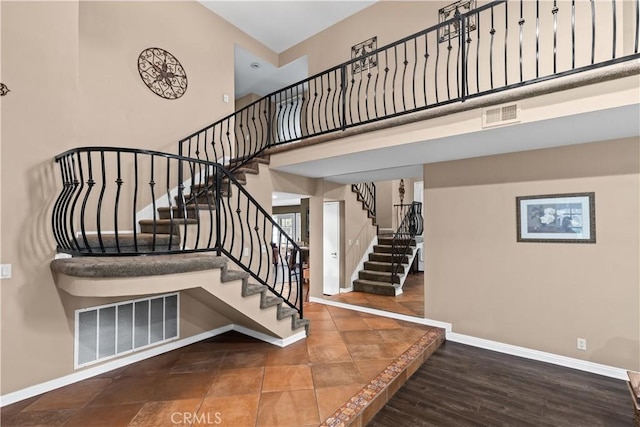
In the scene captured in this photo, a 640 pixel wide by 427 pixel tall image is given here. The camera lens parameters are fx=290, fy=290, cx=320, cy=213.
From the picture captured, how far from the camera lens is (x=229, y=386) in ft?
Result: 9.05

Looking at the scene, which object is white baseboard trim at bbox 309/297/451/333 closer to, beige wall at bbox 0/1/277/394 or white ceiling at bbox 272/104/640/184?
white ceiling at bbox 272/104/640/184

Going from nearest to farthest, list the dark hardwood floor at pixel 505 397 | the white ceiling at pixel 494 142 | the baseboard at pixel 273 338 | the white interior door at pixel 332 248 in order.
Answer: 1. the dark hardwood floor at pixel 505 397
2. the white ceiling at pixel 494 142
3. the baseboard at pixel 273 338
4. the white interior door at pixel 332 248

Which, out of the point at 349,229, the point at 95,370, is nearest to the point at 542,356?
the point at 349,229

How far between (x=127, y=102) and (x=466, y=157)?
4826mm

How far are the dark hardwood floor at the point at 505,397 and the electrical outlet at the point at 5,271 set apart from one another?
333 cm

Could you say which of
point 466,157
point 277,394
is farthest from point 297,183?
point 277,394

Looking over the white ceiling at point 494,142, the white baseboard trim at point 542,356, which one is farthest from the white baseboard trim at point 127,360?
the white ceiling at point 494,142

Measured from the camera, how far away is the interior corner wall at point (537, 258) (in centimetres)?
306

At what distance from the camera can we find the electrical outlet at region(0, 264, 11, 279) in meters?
2.46

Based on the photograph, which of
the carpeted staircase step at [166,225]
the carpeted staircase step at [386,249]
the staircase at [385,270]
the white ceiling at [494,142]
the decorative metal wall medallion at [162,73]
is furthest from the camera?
the carpeted staircase step at [386,249]

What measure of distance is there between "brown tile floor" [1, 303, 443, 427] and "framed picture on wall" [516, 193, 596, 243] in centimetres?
184

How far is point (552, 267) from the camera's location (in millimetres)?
3441

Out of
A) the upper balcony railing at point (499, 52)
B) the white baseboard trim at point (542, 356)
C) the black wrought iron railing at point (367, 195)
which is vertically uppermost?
the upper balcony railing at point (499, 52)

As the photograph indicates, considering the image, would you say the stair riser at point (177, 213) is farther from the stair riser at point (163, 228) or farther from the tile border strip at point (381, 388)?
the tile border strip at point (381, 388)
